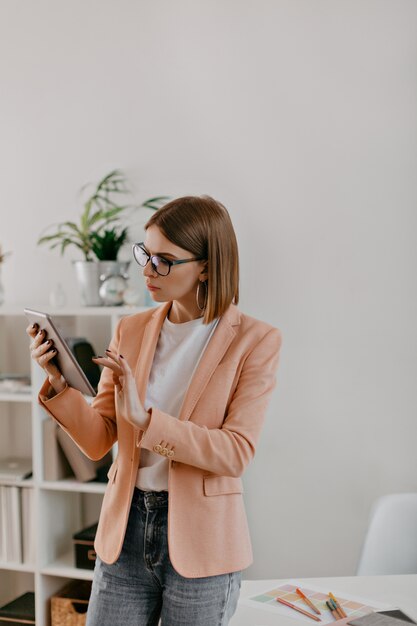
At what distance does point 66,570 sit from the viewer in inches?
117

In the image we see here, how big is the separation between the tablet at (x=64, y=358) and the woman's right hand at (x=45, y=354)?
1 centimetres

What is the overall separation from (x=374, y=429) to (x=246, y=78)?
4.86 ft

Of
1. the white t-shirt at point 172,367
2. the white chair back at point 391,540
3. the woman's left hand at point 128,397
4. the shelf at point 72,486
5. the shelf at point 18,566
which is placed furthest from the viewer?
the shelf at point 18,566

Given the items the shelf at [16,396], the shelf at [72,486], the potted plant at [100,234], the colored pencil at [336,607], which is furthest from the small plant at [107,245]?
the colored pencil at [336,607]

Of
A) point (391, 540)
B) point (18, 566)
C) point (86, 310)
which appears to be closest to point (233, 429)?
point (391, 540)

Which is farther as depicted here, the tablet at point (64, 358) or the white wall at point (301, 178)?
the white wall at point (301, 178)

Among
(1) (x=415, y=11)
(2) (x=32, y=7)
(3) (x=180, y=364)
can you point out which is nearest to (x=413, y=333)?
(1) (x=415, y=11)

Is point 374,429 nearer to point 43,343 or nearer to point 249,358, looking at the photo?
point 249,358

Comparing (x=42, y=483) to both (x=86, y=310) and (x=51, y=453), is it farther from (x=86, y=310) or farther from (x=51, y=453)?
(x=86, y=310)

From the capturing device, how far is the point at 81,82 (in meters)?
3.23

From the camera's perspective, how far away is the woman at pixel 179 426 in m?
1.58

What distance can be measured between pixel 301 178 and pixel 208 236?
4.36ft

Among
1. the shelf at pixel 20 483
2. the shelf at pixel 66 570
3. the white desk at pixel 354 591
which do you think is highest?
the white desk at pixel 354 591

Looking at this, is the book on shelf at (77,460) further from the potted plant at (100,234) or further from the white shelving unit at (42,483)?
the potted plant at (100,234)
